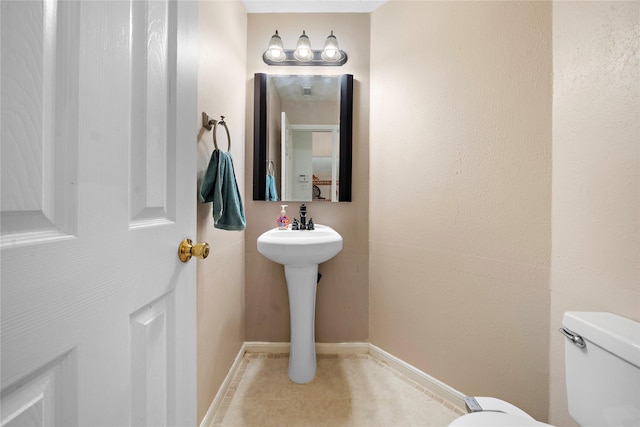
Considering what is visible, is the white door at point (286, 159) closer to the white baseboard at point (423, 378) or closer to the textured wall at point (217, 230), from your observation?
the textured wall at point (217, 230)

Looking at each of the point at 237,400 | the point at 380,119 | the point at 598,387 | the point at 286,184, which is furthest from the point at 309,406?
the point at 380,119

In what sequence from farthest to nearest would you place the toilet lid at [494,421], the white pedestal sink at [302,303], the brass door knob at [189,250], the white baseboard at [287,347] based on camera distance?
the white baseboard at [287,347] < the white pedestal sink at [302,303] < the toilet lid at [494,421] < the brass door knob at [189,250]

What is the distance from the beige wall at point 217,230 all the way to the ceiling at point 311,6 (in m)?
0.12

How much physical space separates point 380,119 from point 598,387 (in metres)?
1.44

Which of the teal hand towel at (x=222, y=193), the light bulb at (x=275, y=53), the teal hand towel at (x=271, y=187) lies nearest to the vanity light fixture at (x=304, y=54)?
the light bulb at (x=275, y=53)

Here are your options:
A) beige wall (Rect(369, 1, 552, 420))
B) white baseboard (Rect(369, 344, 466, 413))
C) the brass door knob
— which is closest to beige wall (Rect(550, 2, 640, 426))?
beige wall (Rect(369, 1, 552, 420))

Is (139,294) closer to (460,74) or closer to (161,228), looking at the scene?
(161,228)

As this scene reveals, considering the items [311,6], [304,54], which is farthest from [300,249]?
[311,6]

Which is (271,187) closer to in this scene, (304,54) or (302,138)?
(302,138)

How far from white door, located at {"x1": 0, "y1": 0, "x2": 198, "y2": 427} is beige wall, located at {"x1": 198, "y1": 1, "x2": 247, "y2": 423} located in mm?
488

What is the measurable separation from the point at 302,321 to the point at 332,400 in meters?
0.41

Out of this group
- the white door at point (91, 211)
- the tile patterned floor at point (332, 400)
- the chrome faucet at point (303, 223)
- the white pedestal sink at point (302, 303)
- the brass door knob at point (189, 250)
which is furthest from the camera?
the chrome faucet at point (303, 223)

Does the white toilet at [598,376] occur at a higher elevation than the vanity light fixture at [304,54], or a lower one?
lower

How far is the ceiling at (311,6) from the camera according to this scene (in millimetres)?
1537
